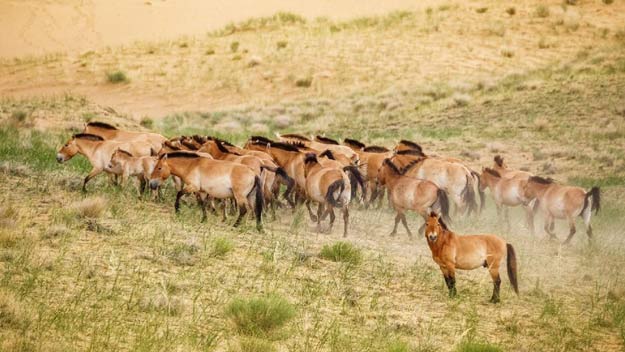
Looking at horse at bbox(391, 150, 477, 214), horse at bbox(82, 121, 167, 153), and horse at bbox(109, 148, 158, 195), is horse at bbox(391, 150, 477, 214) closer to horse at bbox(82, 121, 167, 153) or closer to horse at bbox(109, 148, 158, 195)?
horse at bbox(109, 148, 158, 195)

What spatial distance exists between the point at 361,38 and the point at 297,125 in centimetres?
1349

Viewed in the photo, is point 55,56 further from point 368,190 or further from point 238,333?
point 238,333

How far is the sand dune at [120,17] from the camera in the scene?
56.8 metres

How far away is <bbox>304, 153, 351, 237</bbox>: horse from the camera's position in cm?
1500

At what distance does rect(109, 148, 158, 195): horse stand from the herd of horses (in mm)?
17

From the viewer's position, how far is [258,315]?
29.6 feet

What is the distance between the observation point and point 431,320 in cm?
995

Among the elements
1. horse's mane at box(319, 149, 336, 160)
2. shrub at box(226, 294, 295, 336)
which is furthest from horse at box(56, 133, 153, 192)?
shrub at box(226, 294, 295, 336)

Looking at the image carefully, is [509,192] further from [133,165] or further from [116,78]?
[116,78]

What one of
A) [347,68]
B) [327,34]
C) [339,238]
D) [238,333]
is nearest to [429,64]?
[347,68]

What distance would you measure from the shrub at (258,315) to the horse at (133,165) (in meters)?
7.36

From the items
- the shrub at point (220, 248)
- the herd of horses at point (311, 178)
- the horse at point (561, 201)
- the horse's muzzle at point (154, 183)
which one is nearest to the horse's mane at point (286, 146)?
the herd of horses at point (311, 178)

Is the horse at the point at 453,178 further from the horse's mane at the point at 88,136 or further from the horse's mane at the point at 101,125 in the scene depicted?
the horse's mane at the point at 101,125

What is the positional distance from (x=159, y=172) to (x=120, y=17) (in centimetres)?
5156
